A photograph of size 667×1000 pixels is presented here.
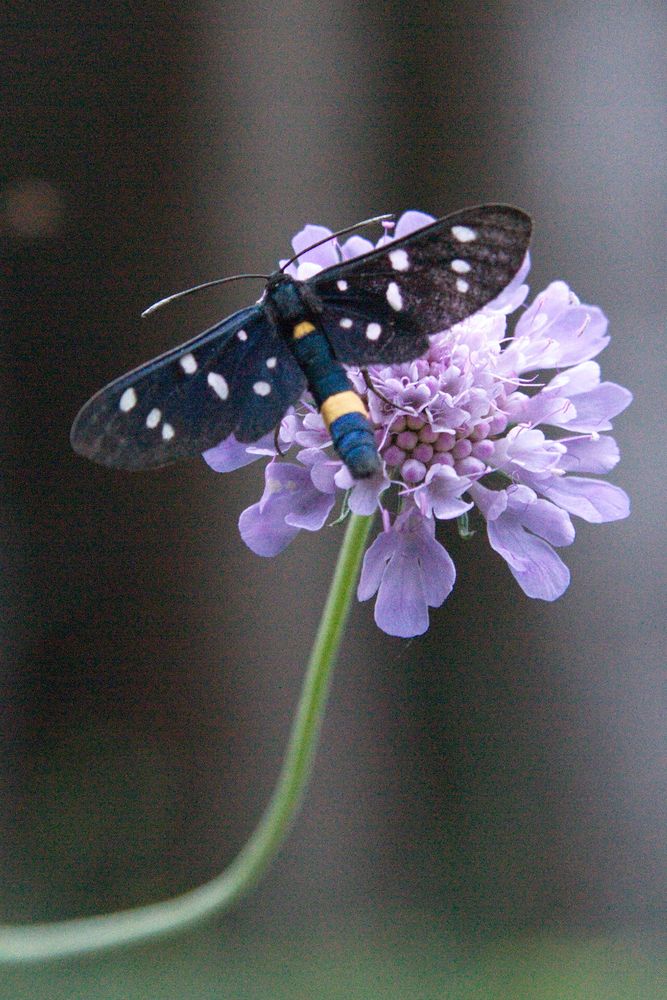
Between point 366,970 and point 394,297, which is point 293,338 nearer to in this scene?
point 394,297

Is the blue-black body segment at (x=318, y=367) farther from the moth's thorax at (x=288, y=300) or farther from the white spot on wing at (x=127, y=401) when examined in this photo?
the white spot on wing at (x=127, y=401)

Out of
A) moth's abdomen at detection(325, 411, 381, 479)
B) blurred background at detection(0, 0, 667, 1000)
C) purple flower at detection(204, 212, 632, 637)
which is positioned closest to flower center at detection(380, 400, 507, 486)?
purple flower at detection(204, 212, 632, 637)

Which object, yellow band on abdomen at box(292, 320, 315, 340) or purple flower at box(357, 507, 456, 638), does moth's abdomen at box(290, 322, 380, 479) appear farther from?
purple flower at box(357, 507, 456, 638)

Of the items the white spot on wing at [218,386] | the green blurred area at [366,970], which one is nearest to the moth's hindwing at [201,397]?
the white spot on wing at [218,386]

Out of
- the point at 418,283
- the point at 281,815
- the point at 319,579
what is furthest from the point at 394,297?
the point at 319,579

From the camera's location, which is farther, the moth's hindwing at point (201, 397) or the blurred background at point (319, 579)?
the blurred background at point (319, 579)

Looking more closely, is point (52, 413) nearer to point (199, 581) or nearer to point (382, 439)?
point (199, 581)

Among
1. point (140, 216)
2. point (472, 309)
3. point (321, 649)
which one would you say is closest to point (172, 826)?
point (140, 216)
